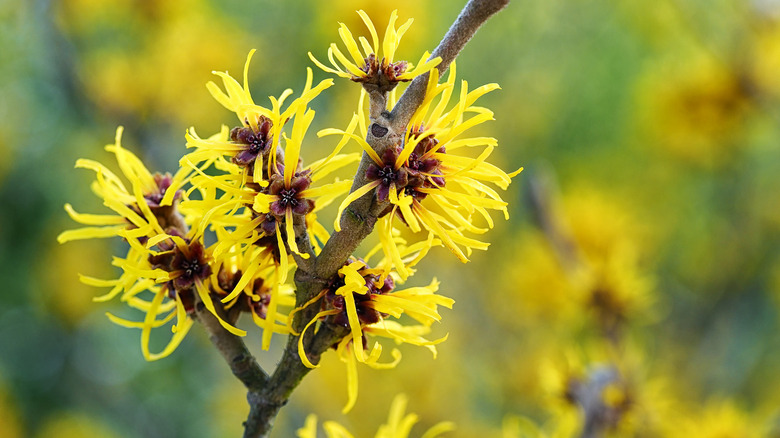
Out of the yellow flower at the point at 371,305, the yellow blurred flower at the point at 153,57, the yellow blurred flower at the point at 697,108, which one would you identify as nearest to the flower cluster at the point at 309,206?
the yellow flower at the point at 371,305

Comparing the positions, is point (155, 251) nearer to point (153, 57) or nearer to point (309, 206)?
point (309, 206)

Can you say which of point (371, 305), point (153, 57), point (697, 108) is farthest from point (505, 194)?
point (371, 305)

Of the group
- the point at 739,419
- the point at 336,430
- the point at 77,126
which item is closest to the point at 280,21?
the point at 77,126

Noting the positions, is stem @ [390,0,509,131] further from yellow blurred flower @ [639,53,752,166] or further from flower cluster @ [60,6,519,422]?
yellow blurred flower @ [639,53,752,166]

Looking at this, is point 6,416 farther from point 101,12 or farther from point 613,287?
point 613,287

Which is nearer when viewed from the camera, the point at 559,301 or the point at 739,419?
the point at 739,419

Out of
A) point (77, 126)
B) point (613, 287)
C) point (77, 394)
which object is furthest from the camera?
point (77, 394)

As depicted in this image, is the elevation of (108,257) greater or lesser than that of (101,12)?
lesser

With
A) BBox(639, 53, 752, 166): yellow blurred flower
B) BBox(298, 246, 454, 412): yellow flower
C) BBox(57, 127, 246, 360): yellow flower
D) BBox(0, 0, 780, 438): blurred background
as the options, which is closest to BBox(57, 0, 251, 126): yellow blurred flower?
BBox(0, 0, 780, 438): blurred background
